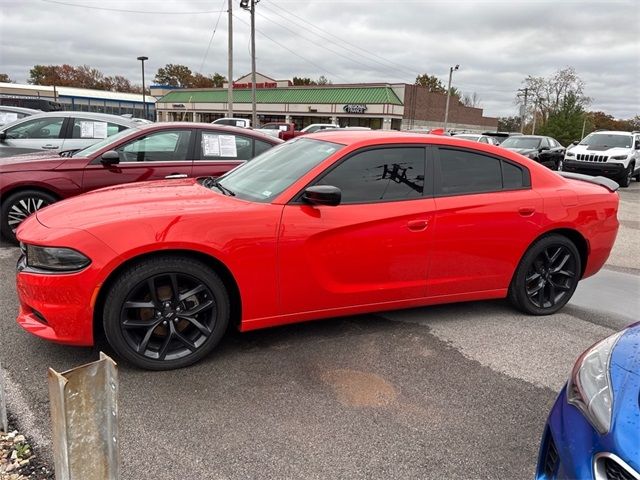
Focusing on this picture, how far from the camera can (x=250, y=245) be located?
3.16 meters

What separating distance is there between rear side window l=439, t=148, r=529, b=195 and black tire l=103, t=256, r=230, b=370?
199 cm

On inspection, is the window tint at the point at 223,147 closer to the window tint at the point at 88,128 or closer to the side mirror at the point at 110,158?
the side mirror at the point at 110,158

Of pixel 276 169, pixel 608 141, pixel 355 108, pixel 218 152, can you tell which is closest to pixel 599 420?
pixel 276 169

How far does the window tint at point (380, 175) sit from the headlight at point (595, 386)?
6.11ft

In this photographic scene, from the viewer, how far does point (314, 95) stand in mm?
49938

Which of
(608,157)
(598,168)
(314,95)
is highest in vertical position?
(314,95)

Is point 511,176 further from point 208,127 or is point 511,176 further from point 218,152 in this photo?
point 208,127

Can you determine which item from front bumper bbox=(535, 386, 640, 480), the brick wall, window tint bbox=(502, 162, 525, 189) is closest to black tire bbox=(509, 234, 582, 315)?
window tint bbox=(502, 162, 525, 189)

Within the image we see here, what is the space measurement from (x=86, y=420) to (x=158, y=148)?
4955mm

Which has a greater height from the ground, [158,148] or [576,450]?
[158,148]

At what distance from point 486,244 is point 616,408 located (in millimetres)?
2332

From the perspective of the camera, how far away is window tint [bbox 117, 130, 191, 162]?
5.96 m

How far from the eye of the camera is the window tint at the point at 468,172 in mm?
3898

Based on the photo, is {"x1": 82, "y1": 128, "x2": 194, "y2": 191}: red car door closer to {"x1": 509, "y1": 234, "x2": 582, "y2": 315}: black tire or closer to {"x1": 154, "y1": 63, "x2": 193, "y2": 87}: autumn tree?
{"x1": 509, "y1": 234, "x2": 582, "y2": 315}: black tire
